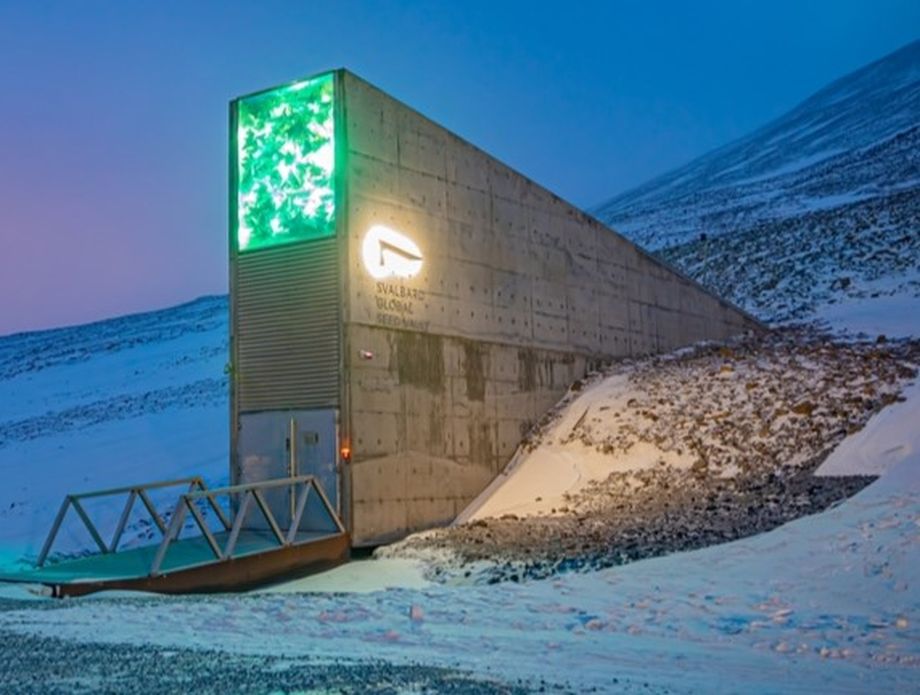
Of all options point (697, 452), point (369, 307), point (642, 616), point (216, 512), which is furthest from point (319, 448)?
point (642, 616)

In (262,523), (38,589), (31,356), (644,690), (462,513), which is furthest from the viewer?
(31,356)

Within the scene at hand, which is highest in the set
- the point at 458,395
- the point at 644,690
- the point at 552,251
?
the point at 552,251

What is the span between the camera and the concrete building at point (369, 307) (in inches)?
521

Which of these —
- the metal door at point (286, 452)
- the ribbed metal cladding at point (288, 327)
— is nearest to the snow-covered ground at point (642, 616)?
the metal door at point (286, 452)

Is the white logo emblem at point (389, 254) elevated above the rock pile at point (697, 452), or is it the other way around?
the white logo emblem at point (389, 254)

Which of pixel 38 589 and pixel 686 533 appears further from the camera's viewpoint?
pixel 686 533

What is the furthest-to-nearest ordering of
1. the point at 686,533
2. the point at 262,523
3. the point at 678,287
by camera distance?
1. the point at 678,287
2. the point at 262,523
3. the point at 686,533

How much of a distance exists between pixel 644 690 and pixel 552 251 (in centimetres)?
1324

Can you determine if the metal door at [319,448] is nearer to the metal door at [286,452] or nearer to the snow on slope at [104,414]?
the metal door at [286,452]

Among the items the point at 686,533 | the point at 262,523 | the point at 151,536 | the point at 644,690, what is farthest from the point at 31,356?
the point at 644,690

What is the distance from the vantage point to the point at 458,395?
15.3 meters

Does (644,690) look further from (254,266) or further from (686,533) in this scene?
(254,266)

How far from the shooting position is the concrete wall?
44.2 feet

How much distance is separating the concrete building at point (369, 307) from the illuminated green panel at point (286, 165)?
0.02m
